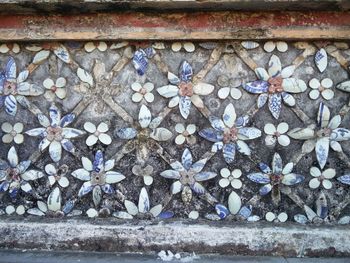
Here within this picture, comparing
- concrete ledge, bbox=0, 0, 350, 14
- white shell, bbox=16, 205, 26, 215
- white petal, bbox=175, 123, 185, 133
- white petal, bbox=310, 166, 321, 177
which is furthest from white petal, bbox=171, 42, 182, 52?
white shell, bbox=16, 205, 26, 215

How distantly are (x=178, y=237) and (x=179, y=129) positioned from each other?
12.7 inches

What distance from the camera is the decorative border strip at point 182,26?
1223 millimetres

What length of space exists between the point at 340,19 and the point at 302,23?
109 mm

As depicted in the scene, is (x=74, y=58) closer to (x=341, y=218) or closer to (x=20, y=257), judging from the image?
(x=20, y=257)

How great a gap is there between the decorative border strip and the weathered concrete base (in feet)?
1.83

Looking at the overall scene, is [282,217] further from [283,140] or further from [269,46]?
[269,46]

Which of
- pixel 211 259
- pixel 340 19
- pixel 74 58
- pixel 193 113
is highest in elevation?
pixel 340 19

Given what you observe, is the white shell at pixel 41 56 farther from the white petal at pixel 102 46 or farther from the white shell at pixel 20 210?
the white shell at pixel 20 210

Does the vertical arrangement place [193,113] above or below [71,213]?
above

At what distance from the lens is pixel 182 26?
4.06 feet

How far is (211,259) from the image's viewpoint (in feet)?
4.07

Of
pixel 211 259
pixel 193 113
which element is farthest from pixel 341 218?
pixel 193 113

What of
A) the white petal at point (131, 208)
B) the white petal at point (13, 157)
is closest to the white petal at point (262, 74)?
→ the white petal at point (131, 208)

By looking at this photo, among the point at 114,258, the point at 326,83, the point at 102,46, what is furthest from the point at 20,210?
the point at 326,83
